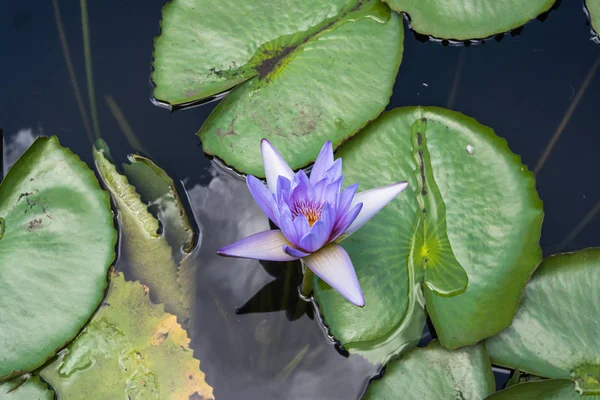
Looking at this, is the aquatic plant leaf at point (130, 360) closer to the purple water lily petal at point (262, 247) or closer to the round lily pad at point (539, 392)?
the purple water lily petal at point (262, 247)

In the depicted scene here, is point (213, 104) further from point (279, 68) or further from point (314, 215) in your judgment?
point (314, 215)

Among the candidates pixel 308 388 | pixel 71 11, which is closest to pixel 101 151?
pixel 71 11

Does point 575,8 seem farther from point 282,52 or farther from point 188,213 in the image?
point 188,213

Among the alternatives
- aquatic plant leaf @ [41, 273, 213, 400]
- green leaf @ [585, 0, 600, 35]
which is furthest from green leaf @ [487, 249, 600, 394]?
aquatic plant leaf @ [41, 273, 213, 400]

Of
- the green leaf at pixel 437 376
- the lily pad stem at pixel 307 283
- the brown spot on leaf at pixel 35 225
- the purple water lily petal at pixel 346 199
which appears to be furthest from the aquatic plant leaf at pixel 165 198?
the green leaf at pixel 437 376

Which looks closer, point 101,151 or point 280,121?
point 280,121

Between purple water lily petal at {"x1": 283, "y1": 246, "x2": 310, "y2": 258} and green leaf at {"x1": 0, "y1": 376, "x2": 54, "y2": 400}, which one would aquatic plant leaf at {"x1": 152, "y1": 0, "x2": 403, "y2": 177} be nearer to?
purple water lily petal at {"x1": 283, "y1": 246, "x2": 310, "y2": 258}

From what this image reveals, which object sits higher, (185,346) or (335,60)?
(335,60)
